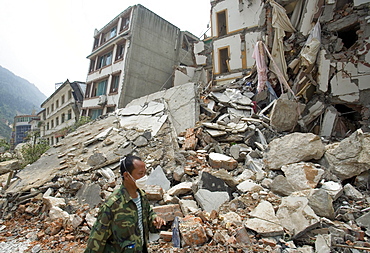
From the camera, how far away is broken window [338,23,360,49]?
7137 millimetres

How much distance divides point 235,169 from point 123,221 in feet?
10.00

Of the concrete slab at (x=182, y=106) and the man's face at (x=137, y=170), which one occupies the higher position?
the concrete slab at (x=182, y=106)

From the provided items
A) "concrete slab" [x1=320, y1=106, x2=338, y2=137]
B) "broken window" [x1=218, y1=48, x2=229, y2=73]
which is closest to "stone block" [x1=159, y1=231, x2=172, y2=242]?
"concrete slab" [x1=320, y1=106, x2=338, y2=137]

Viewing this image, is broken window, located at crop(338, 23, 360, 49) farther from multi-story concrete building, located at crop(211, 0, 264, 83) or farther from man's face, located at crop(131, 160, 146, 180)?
man's face, located at crop(131, 160, 146, 180)

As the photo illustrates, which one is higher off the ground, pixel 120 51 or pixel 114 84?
pixel 120 51

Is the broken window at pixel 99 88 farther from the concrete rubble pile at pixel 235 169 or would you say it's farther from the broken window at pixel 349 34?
the broken window at pixel 349 34

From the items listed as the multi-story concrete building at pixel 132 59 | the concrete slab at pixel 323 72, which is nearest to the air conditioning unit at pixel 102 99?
the multi-story concrete building at pixel 132 59

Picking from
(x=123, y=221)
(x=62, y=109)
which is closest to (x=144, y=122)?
(x=123, y=221)

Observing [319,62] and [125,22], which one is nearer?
[319,62]

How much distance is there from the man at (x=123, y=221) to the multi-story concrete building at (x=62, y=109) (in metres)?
19.7

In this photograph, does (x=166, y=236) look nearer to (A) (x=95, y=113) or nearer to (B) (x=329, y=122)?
(B) (x=329, y=122)

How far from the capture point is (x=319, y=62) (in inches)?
278

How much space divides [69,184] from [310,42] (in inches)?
349

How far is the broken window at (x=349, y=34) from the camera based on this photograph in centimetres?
714
